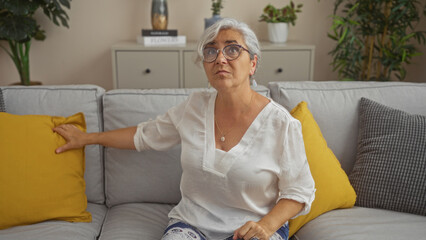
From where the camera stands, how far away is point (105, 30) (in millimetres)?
3268

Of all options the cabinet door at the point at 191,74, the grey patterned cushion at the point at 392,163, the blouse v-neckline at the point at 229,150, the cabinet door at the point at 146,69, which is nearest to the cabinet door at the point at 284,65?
the cabinet door at the point at 191,74

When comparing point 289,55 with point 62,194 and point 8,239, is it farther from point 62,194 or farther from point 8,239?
point 8,239

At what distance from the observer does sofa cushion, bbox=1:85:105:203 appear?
1.66 metres

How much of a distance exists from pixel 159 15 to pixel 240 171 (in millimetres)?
1975

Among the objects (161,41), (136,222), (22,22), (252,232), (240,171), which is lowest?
(136,222)

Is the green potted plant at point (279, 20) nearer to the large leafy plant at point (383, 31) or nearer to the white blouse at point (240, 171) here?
the large leafy plant at point (383, 31)

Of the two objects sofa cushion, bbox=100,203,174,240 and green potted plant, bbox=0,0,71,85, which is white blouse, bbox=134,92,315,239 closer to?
sofa cushion, bbox=100,203,174,240

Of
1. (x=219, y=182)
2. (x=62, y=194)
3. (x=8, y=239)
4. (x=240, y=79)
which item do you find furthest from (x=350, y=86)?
(x=8, y=239)

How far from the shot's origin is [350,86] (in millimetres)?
1858

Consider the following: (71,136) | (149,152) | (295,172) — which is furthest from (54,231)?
(295,172)

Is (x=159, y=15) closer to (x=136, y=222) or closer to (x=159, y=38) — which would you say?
(x=159, y=38)

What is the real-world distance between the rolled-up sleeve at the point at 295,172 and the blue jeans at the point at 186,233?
0.40ft

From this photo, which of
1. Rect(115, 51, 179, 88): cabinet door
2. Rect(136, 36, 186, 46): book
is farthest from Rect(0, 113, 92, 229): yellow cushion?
Rect(136, 36, 186, 46): book

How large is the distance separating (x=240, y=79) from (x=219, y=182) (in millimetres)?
328
